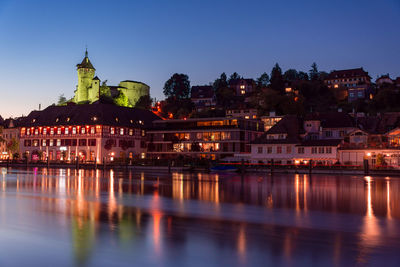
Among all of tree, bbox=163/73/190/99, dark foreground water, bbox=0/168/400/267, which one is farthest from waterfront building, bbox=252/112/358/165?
tree, bbox=163/73/190/99

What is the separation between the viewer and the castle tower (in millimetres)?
153962

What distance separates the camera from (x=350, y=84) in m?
150

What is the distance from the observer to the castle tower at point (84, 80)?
153962 millimetres

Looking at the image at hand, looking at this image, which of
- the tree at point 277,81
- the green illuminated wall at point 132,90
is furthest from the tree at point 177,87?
the tree at point 277,81

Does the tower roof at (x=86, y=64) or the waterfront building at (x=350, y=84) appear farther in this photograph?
the tower roof at (x=86, y=64)

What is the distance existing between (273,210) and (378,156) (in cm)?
5158

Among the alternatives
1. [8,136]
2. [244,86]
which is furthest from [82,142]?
[244,86]

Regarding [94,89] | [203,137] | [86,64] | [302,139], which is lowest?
[302,139]

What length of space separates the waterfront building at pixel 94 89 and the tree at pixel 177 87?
1375cm

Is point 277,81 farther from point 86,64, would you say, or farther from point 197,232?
point 197,232

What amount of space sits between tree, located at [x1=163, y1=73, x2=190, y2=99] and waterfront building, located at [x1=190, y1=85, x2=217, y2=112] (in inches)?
137

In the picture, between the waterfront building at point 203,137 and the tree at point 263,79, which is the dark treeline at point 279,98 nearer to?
the tree at point 263,79

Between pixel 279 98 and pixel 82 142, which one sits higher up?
pixel 279 98

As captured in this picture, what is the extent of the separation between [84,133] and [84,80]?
57.1 metres
